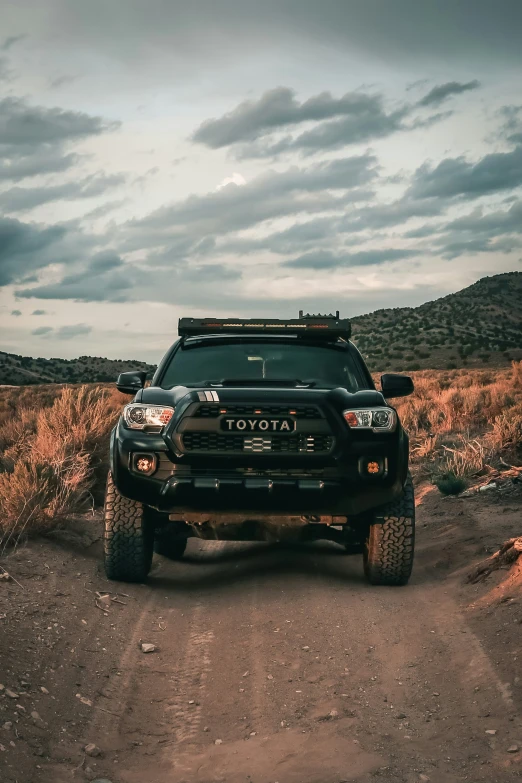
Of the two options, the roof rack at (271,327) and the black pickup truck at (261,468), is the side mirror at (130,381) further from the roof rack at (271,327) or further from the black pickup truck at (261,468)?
the roof rack at (271,327)

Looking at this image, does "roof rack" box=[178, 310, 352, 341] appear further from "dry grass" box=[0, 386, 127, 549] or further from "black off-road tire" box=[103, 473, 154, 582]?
"dry grass" box=[0, 386, 127, 549]

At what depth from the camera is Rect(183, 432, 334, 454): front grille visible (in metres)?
7.18

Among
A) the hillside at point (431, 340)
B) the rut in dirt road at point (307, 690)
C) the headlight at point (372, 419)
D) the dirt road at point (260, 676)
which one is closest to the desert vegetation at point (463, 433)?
the dirt road at point (260, 676)

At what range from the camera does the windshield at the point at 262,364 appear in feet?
27.5

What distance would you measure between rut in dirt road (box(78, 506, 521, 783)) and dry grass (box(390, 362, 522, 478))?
20.6 ft

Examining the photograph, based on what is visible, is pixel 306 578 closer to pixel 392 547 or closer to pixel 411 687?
pixel 392 547

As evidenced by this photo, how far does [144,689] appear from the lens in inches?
220

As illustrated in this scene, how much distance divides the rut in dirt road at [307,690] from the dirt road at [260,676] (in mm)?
14

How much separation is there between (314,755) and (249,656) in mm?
1697

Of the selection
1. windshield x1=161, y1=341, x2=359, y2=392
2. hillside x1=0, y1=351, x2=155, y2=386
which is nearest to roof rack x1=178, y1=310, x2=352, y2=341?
windshield x1=161, y1=341, x2=359, y2=392

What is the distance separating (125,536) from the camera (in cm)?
768

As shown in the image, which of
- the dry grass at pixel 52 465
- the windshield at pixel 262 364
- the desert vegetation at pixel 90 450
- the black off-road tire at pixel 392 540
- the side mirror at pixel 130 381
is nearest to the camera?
the black off-road tire at pixel 392 540

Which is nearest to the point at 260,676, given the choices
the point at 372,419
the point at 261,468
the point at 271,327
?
the point at 261,468

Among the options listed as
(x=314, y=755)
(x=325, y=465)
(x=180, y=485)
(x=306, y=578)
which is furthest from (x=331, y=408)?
(x=314, y=755)
